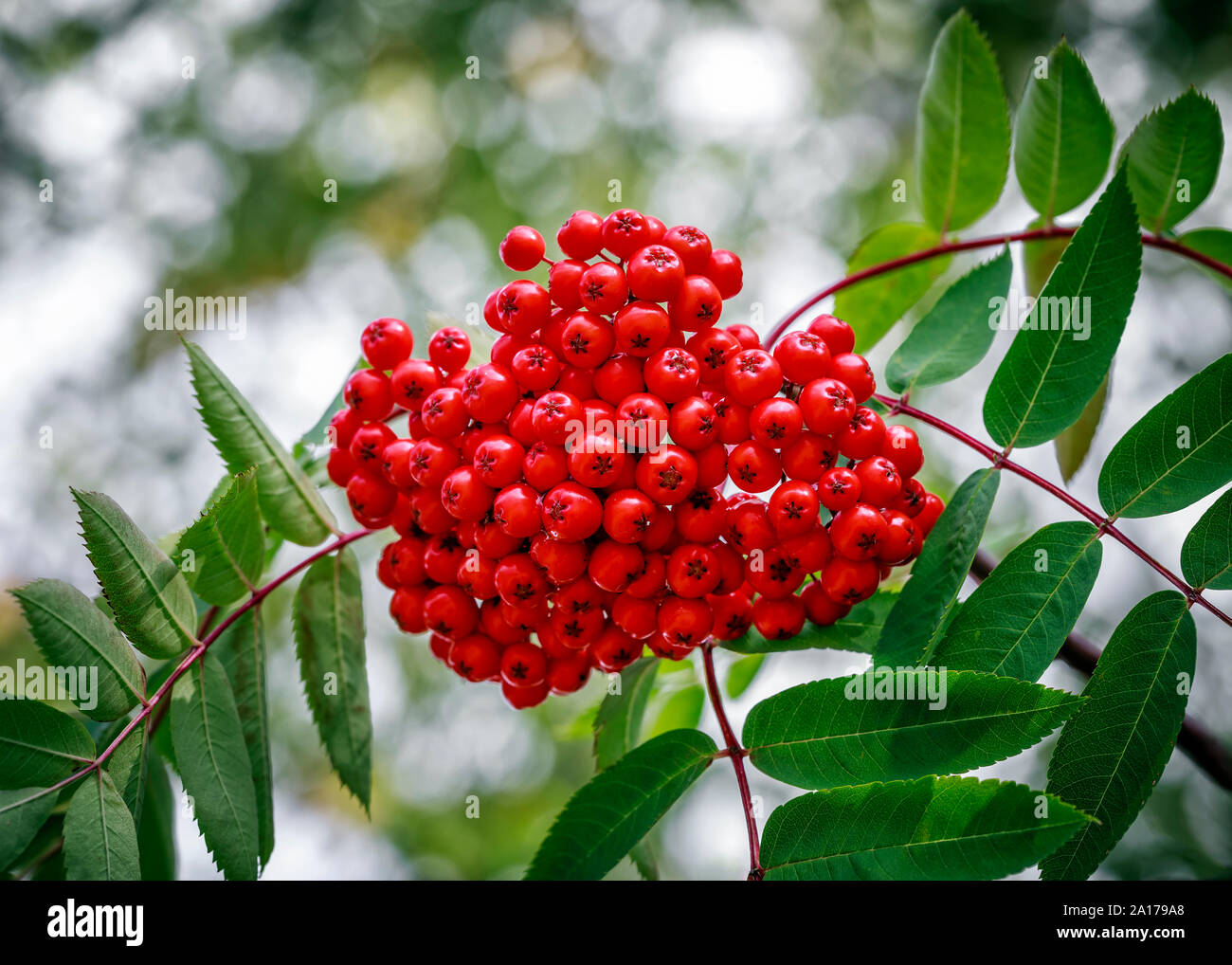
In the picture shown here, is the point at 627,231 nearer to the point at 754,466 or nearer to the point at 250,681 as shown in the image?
the point at 754,466

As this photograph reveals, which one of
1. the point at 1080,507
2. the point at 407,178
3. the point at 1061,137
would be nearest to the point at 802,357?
the point at 1080,507

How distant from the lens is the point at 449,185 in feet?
19.0

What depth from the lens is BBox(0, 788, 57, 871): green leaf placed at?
1386 millimetres

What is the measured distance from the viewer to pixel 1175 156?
1.88 m

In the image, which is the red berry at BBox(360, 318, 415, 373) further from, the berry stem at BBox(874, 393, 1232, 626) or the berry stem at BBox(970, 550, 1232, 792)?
the berry stem at BBox(970, 550, 1232, 792)

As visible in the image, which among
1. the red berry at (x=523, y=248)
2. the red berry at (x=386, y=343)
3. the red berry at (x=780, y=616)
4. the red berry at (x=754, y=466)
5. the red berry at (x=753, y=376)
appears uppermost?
the red berry at (x=523, y=248)

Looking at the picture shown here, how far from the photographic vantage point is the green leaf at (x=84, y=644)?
1407 millimetres

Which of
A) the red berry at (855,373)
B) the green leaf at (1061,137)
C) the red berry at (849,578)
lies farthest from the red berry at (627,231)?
the green leaf at (1061,137)

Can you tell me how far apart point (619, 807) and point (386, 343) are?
1.08 metres

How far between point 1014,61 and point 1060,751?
571 centimetres

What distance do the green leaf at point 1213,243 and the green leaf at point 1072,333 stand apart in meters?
0.81

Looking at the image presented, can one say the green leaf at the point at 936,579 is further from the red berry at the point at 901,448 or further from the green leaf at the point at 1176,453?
the green leaf at the point at 1176,453
